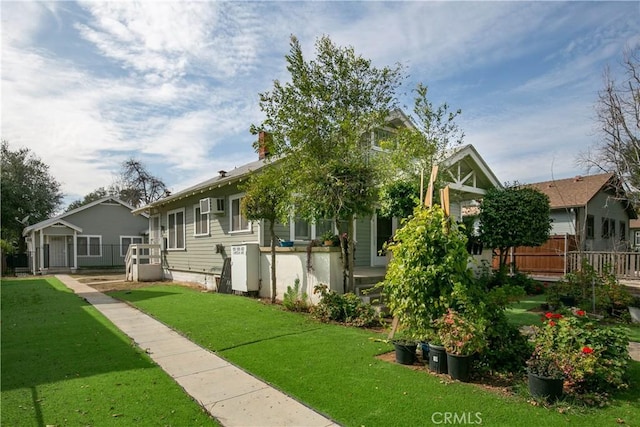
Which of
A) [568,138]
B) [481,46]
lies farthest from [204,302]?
[568,138]

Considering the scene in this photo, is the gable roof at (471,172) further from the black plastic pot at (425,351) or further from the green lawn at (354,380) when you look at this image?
the black plastic pot at (425,351)

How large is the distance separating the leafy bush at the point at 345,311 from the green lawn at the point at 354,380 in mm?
363

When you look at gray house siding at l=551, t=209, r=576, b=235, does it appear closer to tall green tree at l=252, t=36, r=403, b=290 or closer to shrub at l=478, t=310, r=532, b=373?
tall green tree at l=252, t=36, r=403, b=290

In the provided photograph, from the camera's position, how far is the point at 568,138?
13.5 m

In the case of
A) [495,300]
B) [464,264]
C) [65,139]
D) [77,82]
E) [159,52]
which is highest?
[159,52]

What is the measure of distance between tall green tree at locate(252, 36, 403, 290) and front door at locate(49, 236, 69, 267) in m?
22.5

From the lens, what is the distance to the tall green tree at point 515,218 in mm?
11578

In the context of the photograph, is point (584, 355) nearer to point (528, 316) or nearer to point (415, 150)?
point (528, 316)

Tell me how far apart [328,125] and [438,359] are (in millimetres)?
5618

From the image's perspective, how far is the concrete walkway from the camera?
3.57 meters

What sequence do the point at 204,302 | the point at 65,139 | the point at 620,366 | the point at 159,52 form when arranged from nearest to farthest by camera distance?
1. the point at 620,366
2. the point at 159,52
3. the point at 204,302
4. the point at 65,139

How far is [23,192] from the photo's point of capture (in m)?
31.1

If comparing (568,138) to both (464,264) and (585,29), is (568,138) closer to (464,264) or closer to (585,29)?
(585,29)

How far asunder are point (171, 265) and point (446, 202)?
14474 millimetres
